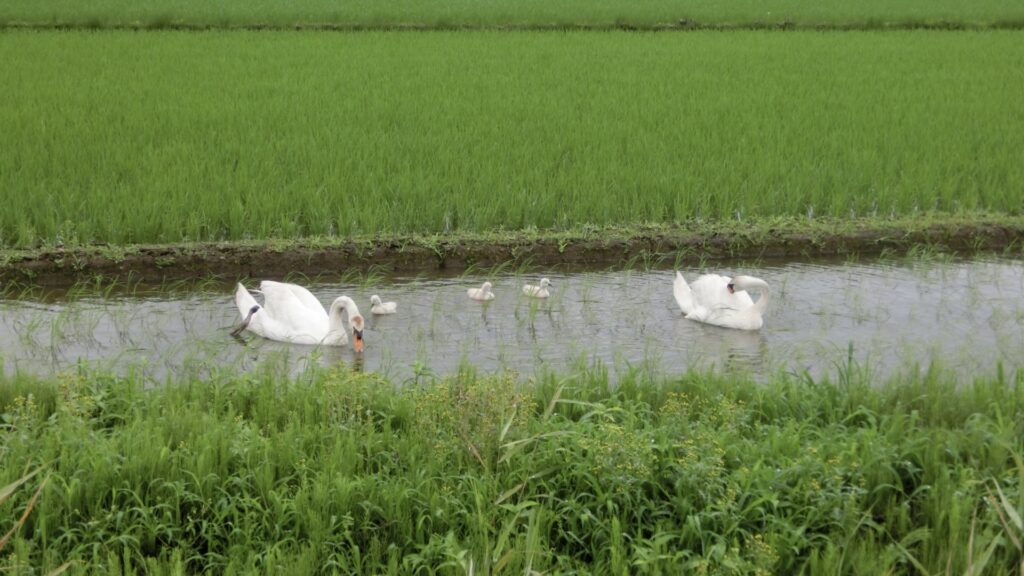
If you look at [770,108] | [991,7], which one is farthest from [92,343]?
[991,7]

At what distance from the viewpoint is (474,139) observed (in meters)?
9.09

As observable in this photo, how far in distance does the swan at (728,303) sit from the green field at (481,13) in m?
12.9

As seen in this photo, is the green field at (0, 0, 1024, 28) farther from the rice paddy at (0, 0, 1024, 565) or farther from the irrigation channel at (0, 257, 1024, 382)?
the irrigation channel at (0, 257, 1024, 382)

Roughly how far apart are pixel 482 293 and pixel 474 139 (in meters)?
3.34

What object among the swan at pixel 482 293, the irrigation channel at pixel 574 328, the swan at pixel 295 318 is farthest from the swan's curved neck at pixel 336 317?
the swan at pixel 482 293

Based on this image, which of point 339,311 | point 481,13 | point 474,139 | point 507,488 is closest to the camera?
point 507,488

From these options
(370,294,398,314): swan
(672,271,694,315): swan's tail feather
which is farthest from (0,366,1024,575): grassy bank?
(672,271,694,315): swan's tail feather

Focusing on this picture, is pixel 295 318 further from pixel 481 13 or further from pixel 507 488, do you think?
pixel 481 13

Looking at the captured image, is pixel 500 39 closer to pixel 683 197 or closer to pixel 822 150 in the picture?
pixel 822 150

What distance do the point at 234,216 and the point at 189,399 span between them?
2946 millimetres

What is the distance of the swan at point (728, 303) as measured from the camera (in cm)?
560

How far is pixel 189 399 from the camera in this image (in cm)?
426

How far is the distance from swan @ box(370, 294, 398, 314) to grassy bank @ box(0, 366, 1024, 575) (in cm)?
175

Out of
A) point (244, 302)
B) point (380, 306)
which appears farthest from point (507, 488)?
point (244, 302)
